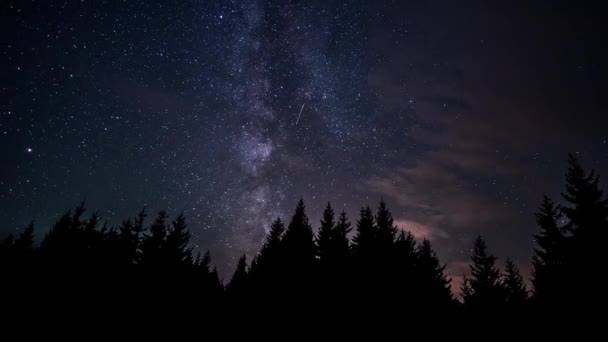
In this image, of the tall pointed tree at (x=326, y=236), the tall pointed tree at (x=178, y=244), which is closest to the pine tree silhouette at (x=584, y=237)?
the tall pointed tree at (x=326, y=236)

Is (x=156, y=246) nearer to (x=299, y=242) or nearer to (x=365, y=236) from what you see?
(x=299, y=242)

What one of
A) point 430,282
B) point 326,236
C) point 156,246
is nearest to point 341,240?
point 326,236

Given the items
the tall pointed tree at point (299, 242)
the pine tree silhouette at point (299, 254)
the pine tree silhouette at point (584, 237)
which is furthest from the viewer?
the tall pointed tree at point (299, 242)

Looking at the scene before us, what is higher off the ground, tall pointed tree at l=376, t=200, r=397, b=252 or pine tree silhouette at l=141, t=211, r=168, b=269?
tall pointed tree at l=376, t=200, r=397, b=252

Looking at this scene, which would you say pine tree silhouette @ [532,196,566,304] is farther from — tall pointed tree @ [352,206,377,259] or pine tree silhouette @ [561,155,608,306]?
tall pointed tree @ [352,206,377,259]

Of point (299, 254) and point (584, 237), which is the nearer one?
point (584, 237)

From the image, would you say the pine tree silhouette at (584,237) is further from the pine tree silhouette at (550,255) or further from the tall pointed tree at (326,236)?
the tall pointed tree at (326,236)

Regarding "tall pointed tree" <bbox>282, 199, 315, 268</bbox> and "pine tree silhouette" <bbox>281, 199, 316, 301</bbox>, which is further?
"tall pointed tree" <bbox>282, 199, 315, 268</bbox>

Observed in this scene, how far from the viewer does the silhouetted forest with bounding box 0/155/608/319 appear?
1670 centimetres

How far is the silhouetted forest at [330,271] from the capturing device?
1670 cm

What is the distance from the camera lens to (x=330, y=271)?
22.0 meters

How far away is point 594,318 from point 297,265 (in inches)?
649

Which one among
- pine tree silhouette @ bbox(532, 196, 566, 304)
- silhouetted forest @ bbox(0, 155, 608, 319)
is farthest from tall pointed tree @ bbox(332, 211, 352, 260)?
pine tree silhouette @ bbox(532, 196, 566, 304)

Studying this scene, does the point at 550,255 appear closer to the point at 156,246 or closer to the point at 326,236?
the point at 326,236
